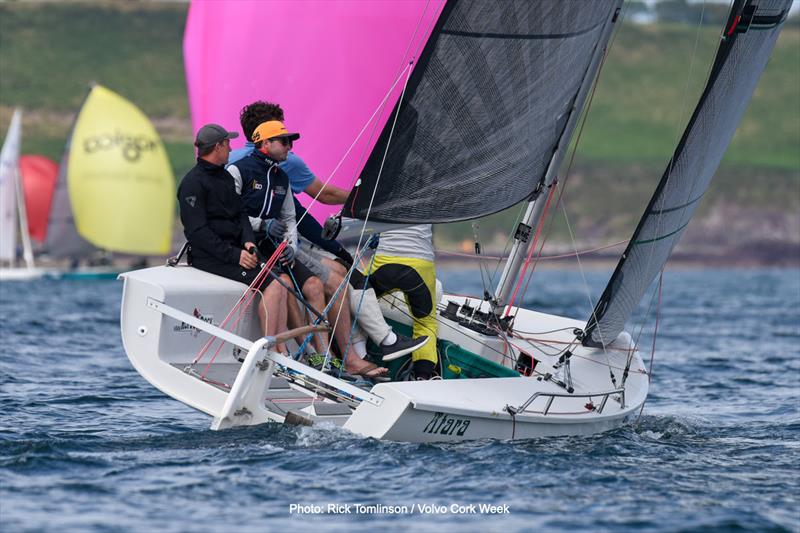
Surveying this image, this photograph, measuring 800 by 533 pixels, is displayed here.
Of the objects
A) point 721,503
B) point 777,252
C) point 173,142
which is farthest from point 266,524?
point 173,142

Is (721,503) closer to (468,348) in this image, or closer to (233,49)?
(468,348)

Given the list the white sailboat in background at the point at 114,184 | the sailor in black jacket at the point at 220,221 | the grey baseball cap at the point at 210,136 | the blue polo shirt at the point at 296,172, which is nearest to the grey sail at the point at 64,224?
the white sailboat in background at the point at 114,184

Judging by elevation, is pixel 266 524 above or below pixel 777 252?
below

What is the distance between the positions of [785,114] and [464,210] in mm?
79899

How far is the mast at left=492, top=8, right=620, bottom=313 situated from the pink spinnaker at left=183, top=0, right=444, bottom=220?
81.1 inches

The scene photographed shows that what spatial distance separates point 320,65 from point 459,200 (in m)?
3.52

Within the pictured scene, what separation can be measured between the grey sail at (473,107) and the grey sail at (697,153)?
3.84 ft

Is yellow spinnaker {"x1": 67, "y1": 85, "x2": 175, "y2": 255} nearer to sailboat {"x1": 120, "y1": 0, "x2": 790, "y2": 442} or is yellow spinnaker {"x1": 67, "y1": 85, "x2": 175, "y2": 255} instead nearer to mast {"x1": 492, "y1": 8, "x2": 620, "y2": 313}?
mast {"x1": 492, "y1": 8, "x2": 620, "y2": 313}

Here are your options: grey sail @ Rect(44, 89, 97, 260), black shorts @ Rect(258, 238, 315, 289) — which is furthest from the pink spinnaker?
grey sail @ Rect(44, 89, 97, 260)

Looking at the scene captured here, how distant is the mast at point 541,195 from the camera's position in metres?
8.64

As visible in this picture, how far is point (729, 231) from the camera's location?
6488cm

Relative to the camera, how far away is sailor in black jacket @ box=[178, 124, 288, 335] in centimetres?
736

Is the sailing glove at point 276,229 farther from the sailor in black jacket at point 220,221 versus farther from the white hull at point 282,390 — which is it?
the white hull at point 282,390

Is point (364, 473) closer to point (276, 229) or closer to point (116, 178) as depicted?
point (276, 229)
